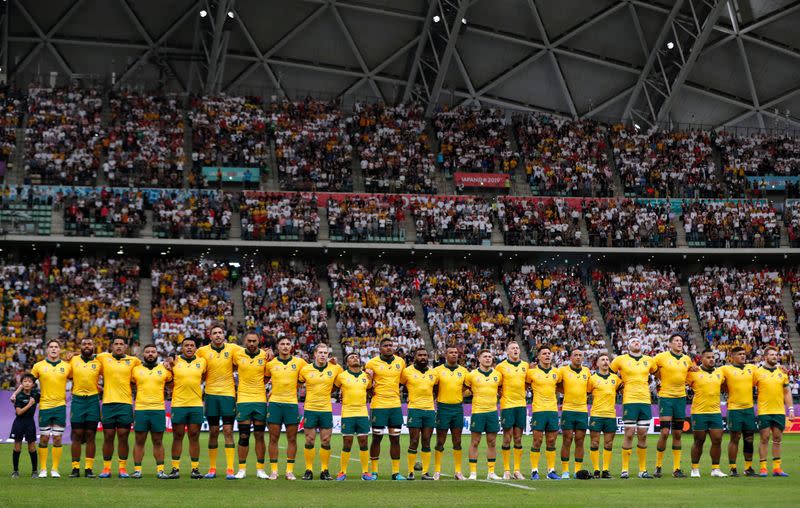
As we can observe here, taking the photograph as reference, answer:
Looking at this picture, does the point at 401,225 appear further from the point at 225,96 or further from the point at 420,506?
the point at 420,506

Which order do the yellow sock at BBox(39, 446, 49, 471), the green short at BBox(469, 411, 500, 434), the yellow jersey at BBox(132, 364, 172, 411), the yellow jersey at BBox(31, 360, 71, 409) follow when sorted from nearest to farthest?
the yellow jersey at BBox(132, 364, 172, 411)
the yellow jersey at BBox(31, 360, 71, 409)
the green short at BBox(469, 411, 500, 434)
the yellow sock at BBox(39, 446, 49, 471)

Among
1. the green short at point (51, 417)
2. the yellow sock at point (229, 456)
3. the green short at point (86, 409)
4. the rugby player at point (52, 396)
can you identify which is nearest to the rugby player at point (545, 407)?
the yellow sock at point (229, 456)

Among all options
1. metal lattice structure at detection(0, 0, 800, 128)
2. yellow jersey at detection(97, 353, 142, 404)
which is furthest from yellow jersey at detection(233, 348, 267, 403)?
metal lattice structure at detection(0, 0, 800, 128)

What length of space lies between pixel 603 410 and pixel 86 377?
9.62 m

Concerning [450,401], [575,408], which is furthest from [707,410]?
[450,401]

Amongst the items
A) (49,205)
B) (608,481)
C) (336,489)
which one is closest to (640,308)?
(49,205)

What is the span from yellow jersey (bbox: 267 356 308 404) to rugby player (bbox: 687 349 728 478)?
306 inches

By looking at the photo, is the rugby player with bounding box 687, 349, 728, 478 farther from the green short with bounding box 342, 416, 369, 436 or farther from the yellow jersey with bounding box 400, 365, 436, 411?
the green short with bounding box 342, 416, 369, 436

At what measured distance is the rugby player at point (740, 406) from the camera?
20922 mm

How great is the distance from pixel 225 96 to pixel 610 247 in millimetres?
21508

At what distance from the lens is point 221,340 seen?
19.3 m

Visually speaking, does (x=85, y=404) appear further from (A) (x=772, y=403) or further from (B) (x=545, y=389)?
(A) (x=772, y=403)

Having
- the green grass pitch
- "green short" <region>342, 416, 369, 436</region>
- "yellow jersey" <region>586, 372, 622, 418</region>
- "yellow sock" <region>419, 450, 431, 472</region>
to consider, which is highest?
"yellow jersey" <region>586, 372, 622, 418</region>

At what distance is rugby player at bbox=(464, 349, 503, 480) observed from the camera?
2003 centimetres
